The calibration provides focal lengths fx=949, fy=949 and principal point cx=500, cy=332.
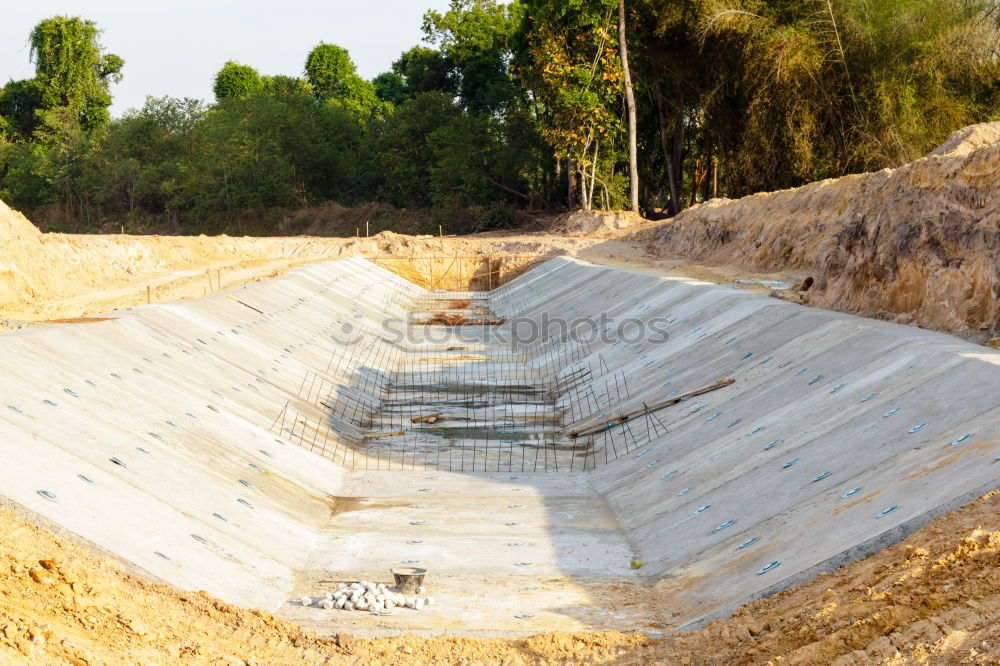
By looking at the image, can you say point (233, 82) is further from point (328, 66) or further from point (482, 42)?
point (482, 42)

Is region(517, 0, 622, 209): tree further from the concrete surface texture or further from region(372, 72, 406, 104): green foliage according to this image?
region(372, 72, 406, 104): green foliage

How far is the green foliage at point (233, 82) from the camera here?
68875mm

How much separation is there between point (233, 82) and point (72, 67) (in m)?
11.3

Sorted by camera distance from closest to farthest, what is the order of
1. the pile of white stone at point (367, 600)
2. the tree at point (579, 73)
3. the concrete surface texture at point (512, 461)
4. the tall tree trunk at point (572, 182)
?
the concrete surface texture at point (512, 461)
the pile of white stone at point (367, 600)
the tree at point (579, 73)
the tall tree trunk at point (572, 182)

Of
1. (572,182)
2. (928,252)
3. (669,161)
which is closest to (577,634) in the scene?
(928,252)

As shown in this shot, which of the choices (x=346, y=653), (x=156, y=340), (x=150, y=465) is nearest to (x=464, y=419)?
(x=156, y=340)

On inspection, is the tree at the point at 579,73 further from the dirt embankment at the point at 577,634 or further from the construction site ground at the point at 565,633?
the dirt embankment at the point at 577,634

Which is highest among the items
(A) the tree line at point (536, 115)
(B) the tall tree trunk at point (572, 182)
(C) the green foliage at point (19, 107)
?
(C) the green foliage at point (19, 107)

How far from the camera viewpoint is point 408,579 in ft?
24.9

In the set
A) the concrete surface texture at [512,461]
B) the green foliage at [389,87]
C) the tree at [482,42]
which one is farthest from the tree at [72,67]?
the concrete surface texture at [512,461]

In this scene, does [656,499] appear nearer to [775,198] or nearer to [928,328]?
[928,328]

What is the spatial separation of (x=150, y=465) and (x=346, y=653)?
10.9 feet

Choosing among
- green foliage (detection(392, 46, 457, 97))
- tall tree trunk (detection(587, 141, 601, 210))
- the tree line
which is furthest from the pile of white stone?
green foliage (detection(392, 46, 457, 97))

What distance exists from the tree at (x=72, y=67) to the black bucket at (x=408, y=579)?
6151 cm
